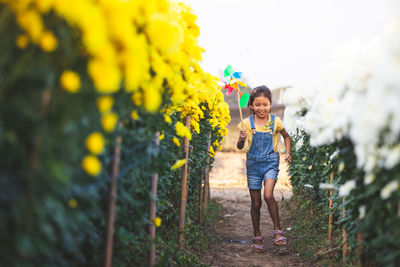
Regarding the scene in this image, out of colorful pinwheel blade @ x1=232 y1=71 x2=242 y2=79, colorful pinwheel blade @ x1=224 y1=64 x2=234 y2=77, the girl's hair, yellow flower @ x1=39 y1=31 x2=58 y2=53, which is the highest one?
colorful pinwheel blade @ x1=224 y1=64 x2=234 y2=77

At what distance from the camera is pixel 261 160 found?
186 inches

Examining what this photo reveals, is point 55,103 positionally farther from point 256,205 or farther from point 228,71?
point 228,71

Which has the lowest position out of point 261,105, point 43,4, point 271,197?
point 271,197

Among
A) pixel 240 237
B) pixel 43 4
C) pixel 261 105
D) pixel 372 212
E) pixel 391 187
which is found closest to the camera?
pixel 43 4

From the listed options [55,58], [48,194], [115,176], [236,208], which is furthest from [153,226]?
[236,208]

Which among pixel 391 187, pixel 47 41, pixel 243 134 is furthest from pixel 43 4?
pixel 243 134

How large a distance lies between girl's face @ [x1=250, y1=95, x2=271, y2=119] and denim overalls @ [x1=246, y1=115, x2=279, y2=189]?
0.17 m

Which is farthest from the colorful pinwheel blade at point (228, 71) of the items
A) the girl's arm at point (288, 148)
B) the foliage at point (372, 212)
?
the foliage at point (372, 212)

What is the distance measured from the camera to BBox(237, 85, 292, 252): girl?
4621 mm

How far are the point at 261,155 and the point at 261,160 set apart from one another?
0.06m

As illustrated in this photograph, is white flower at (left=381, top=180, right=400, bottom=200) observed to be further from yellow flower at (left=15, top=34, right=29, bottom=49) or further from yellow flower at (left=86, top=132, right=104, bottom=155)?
yellow flower at (left=15, top=34, right=29, bottom=49)

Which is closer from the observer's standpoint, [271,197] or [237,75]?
[271,197]

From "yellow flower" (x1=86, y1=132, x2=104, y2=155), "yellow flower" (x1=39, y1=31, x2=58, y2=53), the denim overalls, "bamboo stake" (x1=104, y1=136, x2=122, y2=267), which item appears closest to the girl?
the denim overalls

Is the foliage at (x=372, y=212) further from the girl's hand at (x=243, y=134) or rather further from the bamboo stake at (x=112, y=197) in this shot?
the girl's hand at (x=243, y=134)
